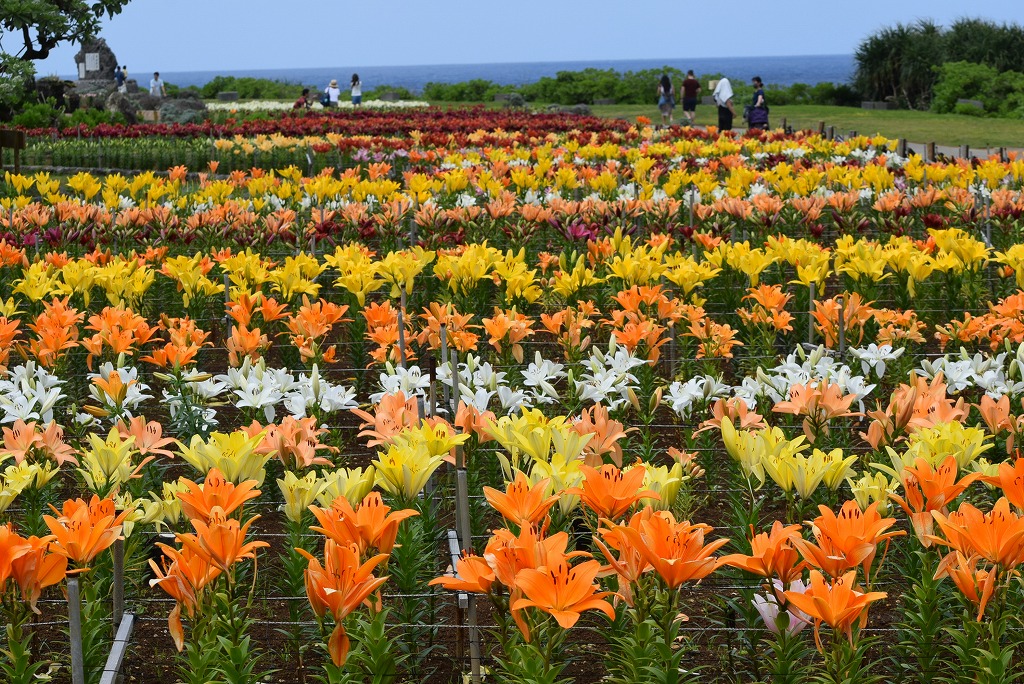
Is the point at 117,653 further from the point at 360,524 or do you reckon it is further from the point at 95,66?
the point at 95,66

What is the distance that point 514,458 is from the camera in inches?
135

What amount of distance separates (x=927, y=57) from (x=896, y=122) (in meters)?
9.12

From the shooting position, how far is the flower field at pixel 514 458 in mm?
2795

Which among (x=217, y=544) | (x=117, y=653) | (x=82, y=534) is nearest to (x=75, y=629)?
(x=117, y=653)

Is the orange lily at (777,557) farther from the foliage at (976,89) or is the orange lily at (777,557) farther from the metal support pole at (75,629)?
the foliage at (976,89)

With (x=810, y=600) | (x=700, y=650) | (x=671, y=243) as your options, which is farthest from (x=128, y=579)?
(x=671, y=243)

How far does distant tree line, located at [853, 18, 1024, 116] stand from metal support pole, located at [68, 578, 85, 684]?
35.8 meters

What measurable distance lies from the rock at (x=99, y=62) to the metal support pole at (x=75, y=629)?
4398cm

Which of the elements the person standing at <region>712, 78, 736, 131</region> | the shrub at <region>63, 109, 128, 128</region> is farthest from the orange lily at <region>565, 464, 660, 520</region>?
the person standing at <region>712, 78, 736, 131</region>

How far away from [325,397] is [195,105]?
102 feet

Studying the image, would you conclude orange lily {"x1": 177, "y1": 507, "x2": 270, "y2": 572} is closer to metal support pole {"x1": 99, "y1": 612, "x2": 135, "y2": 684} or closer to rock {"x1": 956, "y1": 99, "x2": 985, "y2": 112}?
metal support pole {"x1": 99, "y1": 612, "x2": 135, "y2": 684}

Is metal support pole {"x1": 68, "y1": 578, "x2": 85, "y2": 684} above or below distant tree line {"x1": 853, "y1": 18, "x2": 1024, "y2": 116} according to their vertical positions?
below

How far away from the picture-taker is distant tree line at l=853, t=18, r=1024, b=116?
37.5 metres

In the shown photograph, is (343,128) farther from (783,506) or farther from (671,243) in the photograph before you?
(783,506)
